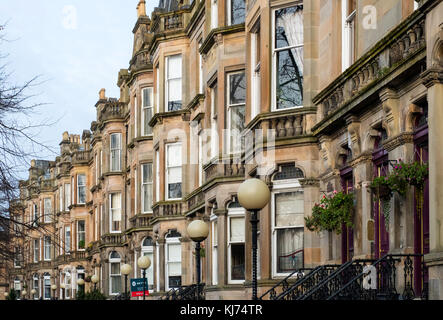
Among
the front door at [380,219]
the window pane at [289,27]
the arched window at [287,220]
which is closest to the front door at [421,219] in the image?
the front door at [380,219]

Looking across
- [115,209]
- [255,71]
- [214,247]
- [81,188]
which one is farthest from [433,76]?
[81,188]

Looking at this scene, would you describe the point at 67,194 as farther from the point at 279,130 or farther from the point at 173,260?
the point at 279,130

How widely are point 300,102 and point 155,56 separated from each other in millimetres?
17837

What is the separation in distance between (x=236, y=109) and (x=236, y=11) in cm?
326

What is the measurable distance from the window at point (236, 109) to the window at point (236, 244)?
1945 mm

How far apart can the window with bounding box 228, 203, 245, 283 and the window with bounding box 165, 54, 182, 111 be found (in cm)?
1070

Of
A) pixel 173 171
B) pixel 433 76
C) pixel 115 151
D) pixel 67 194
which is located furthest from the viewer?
pixel 67 194

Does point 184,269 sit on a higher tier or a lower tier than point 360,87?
lower

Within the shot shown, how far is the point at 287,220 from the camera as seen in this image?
23.7m

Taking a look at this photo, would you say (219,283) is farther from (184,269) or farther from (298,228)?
(184,269)

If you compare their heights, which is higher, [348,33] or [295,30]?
[295,30]

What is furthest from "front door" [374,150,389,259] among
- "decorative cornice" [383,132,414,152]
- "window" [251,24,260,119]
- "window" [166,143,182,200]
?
"window" [166,143,182,200]

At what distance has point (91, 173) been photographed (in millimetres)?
69188
